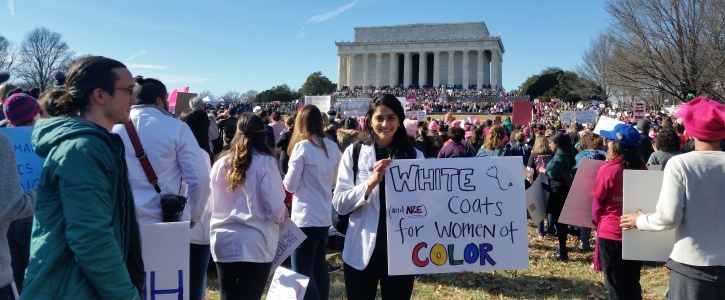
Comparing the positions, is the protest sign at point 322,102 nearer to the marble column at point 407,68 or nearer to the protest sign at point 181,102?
the protest sign at point 181,102

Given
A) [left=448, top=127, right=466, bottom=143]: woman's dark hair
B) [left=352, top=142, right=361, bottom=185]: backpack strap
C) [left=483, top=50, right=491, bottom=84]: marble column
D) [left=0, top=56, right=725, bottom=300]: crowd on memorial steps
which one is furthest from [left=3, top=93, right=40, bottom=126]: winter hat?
[left=483, top=50, right=491, bottom=84]: marble column

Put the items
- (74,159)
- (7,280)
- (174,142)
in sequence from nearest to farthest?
1. (74,159)
2. (7,280)
3. (174,142)

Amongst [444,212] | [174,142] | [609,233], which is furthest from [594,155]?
[174,142]

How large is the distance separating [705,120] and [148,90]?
3.48 m

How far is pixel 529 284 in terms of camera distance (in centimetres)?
632

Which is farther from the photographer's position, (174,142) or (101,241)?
(174,142)

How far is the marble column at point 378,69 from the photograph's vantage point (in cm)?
7812

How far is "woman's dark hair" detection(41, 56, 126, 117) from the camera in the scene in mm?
2117

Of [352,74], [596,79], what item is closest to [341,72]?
[352,74]

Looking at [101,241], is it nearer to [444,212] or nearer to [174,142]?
[174,142]

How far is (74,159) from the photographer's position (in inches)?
74.6

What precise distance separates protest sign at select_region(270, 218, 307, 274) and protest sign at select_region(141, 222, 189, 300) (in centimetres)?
121

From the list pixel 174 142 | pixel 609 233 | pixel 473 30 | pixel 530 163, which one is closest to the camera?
pixel 174 142

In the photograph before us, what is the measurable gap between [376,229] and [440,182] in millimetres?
505
